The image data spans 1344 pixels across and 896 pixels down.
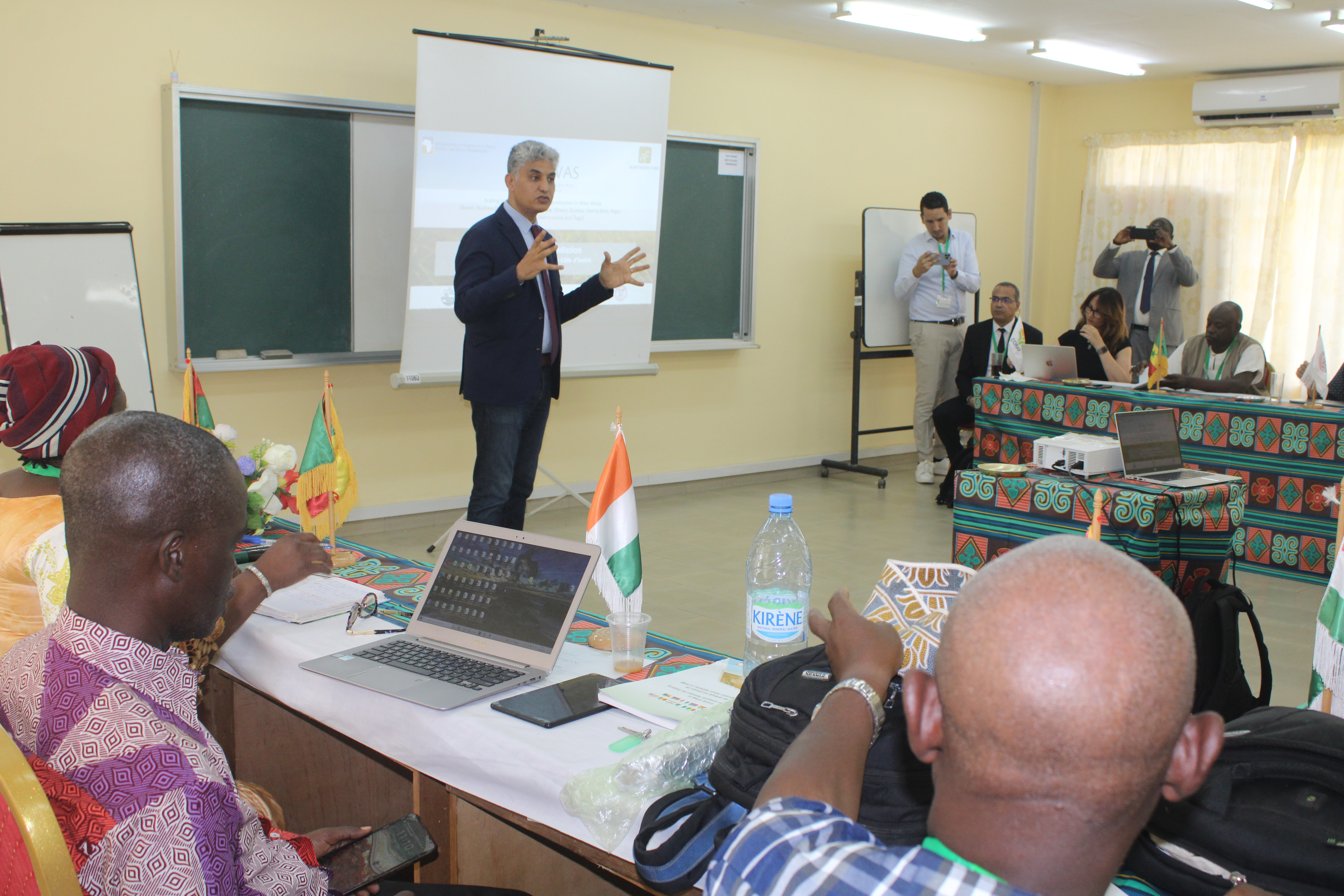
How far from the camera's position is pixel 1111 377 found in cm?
587

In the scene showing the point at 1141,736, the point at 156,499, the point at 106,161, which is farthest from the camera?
the point at 106,161

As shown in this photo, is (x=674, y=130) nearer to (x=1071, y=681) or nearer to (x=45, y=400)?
(x=45, y=400)

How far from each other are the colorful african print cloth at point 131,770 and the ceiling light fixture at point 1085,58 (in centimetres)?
702

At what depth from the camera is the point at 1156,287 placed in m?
7.30

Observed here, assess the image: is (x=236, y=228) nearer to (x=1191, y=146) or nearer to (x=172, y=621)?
(x=172, y=621)

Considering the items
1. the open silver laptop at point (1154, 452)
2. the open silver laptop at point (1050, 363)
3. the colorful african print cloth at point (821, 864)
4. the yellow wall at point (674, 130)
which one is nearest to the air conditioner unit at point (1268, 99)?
the yellow wall at point (674, 130)

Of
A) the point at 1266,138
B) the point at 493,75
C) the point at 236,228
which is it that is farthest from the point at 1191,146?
the point at 236,228

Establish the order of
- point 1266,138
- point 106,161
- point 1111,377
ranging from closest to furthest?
1. point 106,161
2. point 1111,377
3. point 1266,138

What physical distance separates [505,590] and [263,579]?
442mm

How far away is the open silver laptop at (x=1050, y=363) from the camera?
5684mm

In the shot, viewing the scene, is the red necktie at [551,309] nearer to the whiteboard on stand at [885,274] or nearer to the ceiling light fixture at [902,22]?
the ceiling light fixture at [902,22]

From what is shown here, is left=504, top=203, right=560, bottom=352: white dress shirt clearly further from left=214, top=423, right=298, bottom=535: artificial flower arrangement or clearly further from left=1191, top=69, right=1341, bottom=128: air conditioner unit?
left=1191, top=69, right=1341, bottom=128: air conditioner unit

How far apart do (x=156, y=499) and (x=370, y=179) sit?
13.5 feet

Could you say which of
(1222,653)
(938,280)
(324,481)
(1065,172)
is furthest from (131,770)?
(1065,172)
